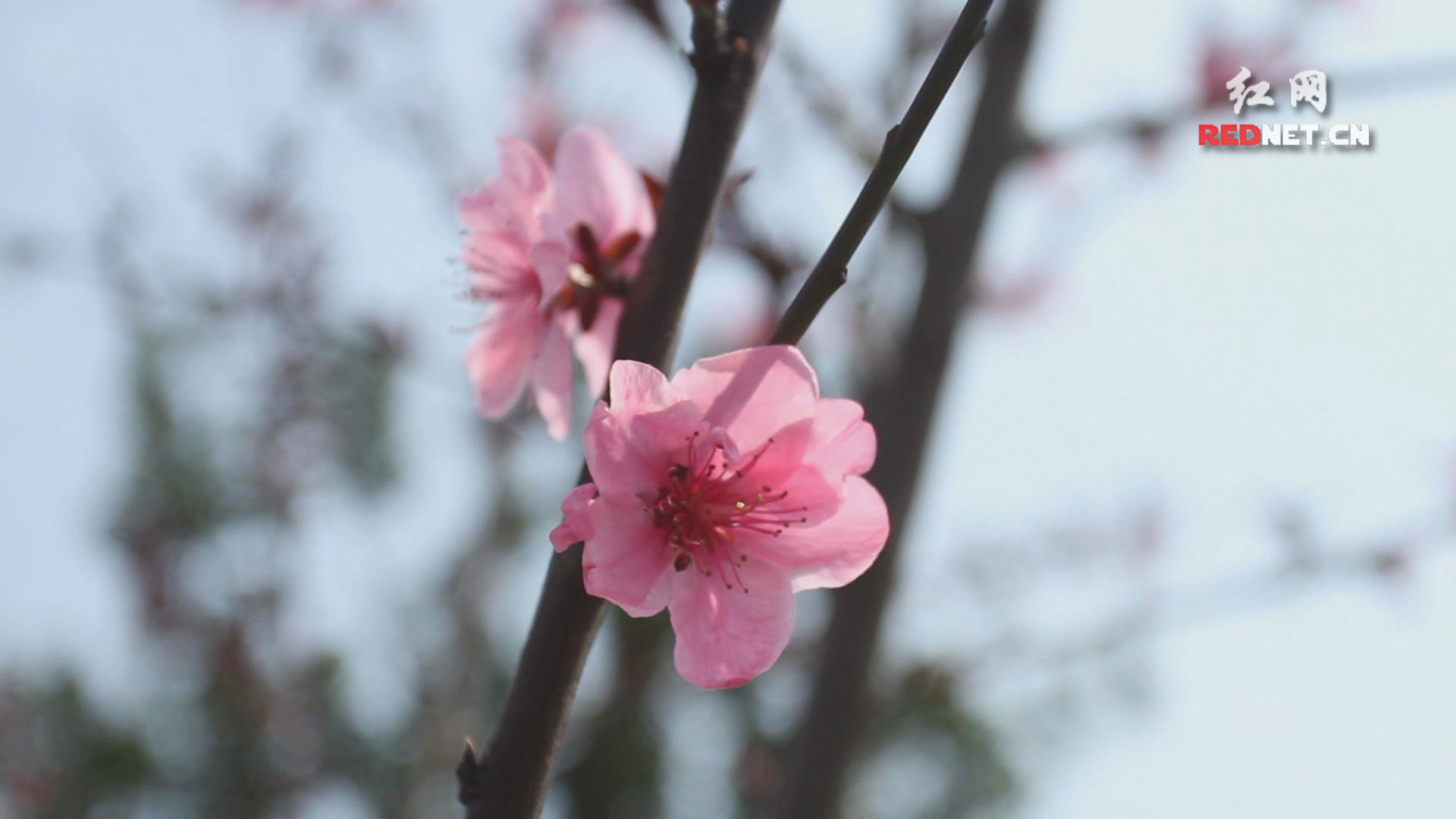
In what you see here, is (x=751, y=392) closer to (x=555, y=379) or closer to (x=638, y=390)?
(x=638, y=390)

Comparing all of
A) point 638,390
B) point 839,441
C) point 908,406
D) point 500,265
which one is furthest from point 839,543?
point 908,406

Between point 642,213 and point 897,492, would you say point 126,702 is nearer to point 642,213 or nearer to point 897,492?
point 897,492

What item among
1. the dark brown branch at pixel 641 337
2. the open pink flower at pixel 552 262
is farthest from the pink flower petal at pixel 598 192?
the dark brown branch at pixel 641 337

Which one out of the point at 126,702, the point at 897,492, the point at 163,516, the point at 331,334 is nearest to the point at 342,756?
the point at 163,516

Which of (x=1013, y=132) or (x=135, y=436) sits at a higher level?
(x=1013, y=132)

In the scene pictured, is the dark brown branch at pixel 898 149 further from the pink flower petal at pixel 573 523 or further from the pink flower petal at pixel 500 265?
the pink flower petal at pixel 500 265
